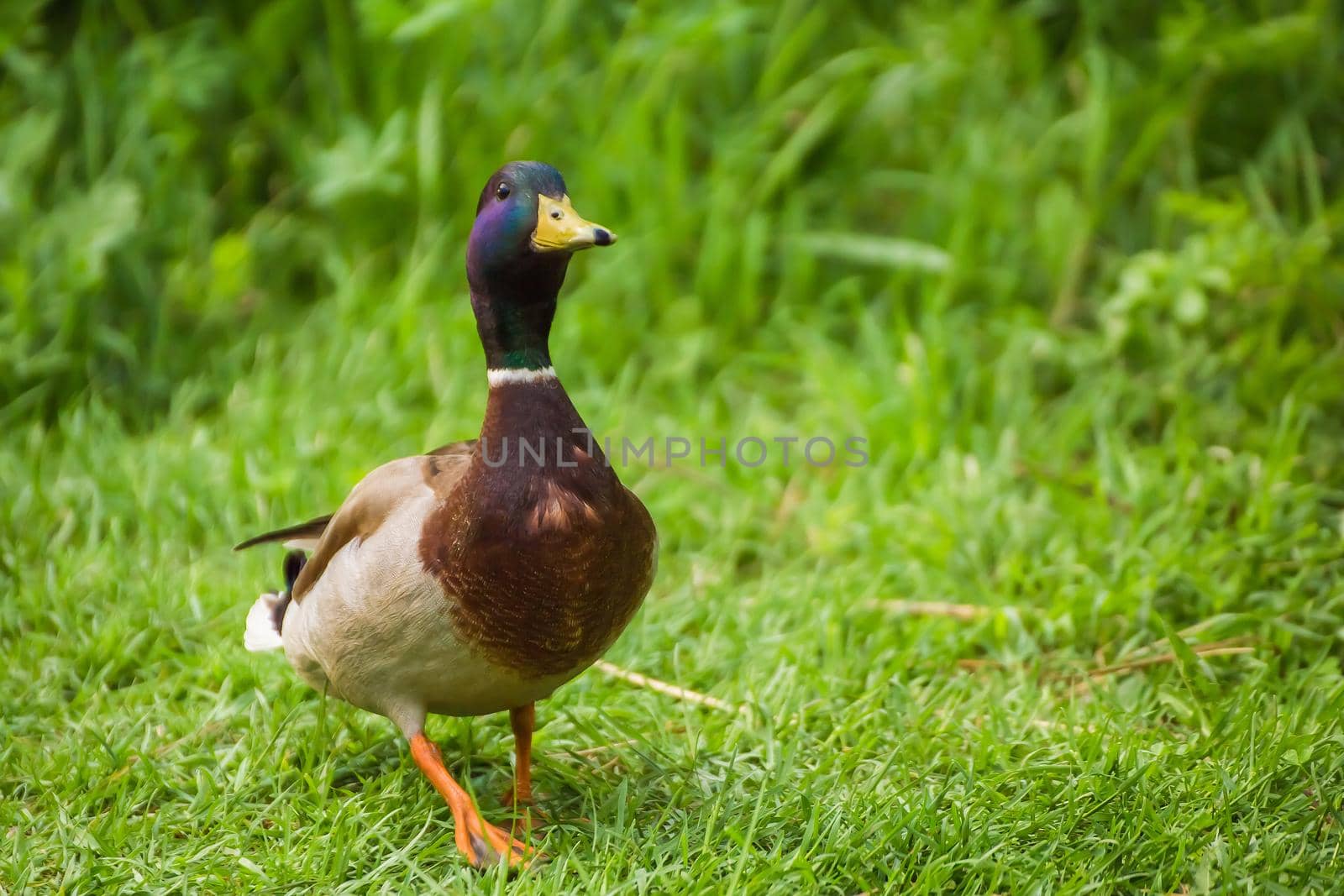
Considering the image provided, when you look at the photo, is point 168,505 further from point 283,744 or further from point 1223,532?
point 1223,532

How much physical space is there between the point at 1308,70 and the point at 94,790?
14.6ft

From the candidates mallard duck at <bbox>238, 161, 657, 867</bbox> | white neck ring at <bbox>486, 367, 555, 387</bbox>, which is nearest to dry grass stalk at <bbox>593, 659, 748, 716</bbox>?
mallard duck at <bbox>238, 161, 657, 867</bbox>

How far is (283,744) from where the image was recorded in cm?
286

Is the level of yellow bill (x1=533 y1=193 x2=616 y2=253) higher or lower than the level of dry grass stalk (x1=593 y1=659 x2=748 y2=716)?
higher

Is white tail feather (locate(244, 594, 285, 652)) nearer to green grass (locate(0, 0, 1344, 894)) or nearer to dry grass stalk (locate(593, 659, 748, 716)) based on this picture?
green grass (locate(0, 0, 1344, 894))

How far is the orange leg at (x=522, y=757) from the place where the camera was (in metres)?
2.71

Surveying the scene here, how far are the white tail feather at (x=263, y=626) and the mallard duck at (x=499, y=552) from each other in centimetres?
29

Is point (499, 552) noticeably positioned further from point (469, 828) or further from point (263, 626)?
point (263, 626)

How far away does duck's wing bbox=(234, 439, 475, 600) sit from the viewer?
258cm

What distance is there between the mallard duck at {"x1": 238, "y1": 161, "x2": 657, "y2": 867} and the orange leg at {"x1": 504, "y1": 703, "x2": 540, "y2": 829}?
100 millimetres

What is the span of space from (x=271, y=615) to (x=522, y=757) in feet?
2.19

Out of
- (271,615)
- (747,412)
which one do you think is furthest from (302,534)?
(747,412)

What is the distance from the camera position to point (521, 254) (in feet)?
8.07

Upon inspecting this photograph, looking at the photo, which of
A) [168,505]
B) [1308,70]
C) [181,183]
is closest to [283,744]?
[168,505]
